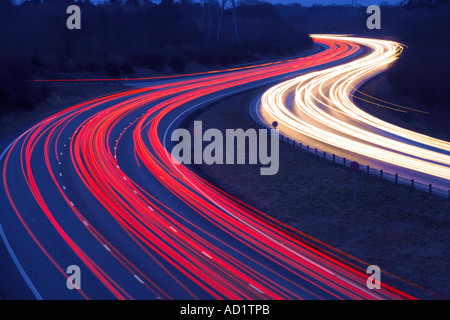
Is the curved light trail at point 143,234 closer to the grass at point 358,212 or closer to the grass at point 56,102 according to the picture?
the grass at point 358,212

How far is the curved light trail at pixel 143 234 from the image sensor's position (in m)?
15.8

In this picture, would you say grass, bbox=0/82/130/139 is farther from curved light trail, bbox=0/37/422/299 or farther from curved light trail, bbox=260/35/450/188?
curved light trail, bbox=260/35/450/188

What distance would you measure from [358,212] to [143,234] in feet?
27.8

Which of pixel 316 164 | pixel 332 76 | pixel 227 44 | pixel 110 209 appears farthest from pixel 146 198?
pixel 227 44

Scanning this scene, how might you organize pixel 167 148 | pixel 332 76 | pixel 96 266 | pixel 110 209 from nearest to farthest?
pixel 96 266 → pixel 110 209 → pixel 167 148 → pixel 332 76

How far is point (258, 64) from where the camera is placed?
79625 millimetres

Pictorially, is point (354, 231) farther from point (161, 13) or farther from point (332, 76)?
point (161, 13)

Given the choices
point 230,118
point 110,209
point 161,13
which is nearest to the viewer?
point 110,209

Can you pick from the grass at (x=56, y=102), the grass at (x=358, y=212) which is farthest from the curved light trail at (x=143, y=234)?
the grass at (x=56, y=102)

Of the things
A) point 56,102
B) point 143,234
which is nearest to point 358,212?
point 143,234

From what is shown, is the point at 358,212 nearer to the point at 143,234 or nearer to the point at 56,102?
the point at 143,234

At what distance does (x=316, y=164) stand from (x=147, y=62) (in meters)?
48.4

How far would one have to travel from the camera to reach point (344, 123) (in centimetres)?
3956

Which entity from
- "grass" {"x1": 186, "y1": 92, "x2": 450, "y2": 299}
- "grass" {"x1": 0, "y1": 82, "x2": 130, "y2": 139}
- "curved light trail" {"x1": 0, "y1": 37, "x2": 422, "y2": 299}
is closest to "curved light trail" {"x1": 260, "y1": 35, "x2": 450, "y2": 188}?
"grass" {"x1": 186, "y1": 92, "x2": 450, "y2": 299}
